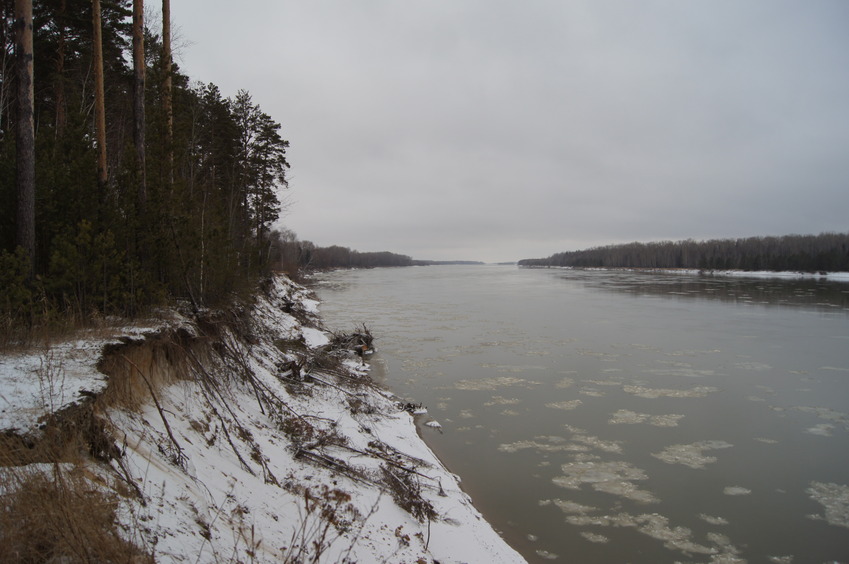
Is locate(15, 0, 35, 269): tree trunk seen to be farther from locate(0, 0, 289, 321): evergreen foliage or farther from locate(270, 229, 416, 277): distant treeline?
locate(270, 229, 416, 277): distant treeline

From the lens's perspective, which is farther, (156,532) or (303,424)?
(303,424)

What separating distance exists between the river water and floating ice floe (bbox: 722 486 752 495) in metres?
0.04

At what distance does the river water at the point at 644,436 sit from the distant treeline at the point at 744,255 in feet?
300

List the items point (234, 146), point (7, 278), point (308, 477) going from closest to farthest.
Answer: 1. point (7, 278)
2. point (308, 477)
3. point (234, 146)

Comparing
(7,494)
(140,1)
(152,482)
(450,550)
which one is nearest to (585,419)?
(450,550)

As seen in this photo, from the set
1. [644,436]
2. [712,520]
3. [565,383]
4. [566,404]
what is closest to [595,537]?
[712,520]

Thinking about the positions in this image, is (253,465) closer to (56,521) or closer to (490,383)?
(56,521)

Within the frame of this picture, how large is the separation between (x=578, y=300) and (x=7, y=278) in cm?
4437

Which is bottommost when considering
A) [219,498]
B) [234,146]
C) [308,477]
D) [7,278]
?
[308,477]

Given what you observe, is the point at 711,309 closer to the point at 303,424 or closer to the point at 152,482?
the point at 303,424

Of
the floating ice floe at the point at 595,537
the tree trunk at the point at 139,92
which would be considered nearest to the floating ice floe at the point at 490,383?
the floating ice floe at the point at 595,537

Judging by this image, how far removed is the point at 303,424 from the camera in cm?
872

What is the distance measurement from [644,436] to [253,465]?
9.37m

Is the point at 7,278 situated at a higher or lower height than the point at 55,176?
lower
